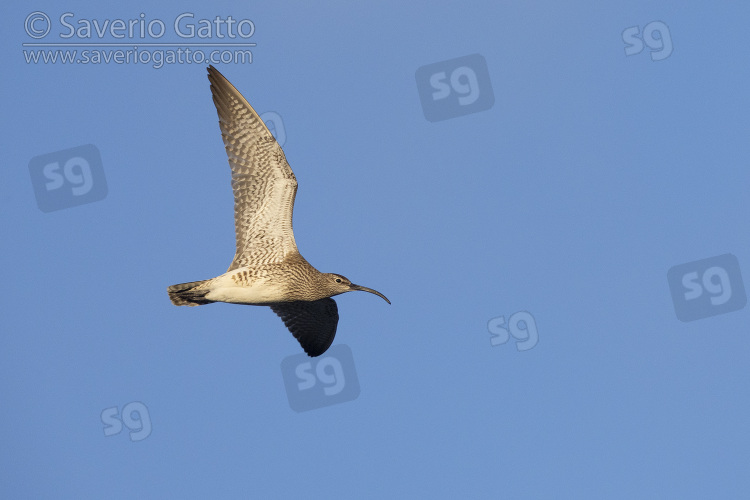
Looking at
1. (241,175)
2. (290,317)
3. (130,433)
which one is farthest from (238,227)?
(130,433)

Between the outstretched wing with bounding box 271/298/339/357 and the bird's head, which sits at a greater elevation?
the bird's head

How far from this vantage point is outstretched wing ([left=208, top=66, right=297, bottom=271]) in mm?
16719

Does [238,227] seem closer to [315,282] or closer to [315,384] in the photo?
[315,282]

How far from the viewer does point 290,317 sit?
18938 millimetres

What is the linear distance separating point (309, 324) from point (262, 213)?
285 centimetres

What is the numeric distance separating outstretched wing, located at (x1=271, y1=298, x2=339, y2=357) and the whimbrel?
5.79ft

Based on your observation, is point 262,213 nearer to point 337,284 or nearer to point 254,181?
point 254,181

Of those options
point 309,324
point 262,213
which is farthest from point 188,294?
point 309,324

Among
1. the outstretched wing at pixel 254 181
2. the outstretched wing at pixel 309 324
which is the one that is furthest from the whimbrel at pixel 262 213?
the outstretched wing at pixel 309 324

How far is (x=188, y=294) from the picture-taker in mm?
16172

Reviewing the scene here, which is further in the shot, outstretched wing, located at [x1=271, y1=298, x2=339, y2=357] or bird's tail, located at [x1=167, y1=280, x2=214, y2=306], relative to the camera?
outstretched wing, located at [x1=271, y1=298, x2=339, y2=357]

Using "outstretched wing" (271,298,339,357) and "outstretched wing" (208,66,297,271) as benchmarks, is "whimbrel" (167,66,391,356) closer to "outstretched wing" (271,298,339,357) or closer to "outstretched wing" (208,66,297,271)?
"outstretched wing" (208,66,297,271)

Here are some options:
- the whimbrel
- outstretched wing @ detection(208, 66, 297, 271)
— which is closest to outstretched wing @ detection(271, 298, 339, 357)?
the whimbrel

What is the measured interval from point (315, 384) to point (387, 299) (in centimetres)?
737
